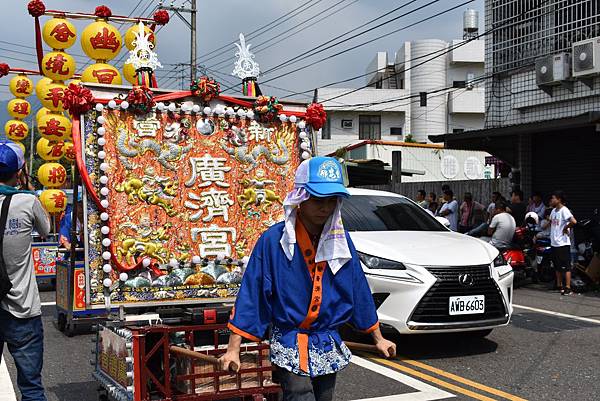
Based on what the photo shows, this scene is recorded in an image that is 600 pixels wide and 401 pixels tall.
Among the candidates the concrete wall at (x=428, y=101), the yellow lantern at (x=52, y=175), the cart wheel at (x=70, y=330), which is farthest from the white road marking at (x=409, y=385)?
the concrete wall at (x=428, y=101)

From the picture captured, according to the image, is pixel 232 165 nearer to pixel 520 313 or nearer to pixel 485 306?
pixel 485 306

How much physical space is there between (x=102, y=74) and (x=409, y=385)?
8302 millimetres

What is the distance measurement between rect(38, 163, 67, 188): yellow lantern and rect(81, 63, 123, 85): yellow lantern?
3.42 meters

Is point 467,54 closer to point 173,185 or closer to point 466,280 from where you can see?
point 466,280

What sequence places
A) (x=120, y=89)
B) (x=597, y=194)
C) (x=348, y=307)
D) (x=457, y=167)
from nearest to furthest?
(x=348, y=307) → (x=120, y=89) → (x=597, y=194) → (x=457, y=167)

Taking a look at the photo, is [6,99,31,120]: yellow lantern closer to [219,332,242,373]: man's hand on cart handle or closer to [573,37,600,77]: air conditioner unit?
[573,37,600,77]: air conditioner unit

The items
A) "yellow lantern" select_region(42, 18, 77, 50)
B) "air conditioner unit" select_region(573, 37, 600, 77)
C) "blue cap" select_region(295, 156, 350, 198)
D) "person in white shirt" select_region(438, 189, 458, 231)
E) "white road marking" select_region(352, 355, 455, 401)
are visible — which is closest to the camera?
"blue cap" select_region(295, 156, 350, 198)

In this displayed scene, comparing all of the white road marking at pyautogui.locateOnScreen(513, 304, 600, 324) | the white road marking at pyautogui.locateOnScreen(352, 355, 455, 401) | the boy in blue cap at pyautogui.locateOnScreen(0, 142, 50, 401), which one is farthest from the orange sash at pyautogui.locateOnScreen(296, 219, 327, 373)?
the white road marking at pyautogui.locateOnScreen(513, 304, 600, 324)

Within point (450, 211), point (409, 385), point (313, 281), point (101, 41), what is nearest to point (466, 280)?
point (409, 385)

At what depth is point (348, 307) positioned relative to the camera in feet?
11.0

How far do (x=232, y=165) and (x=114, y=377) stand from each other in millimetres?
2257

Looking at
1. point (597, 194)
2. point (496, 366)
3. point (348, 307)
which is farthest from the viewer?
point (597, 194)

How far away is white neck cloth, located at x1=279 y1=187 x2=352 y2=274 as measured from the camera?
327 cm

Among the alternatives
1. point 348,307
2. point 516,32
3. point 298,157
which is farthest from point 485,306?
point 516,32
